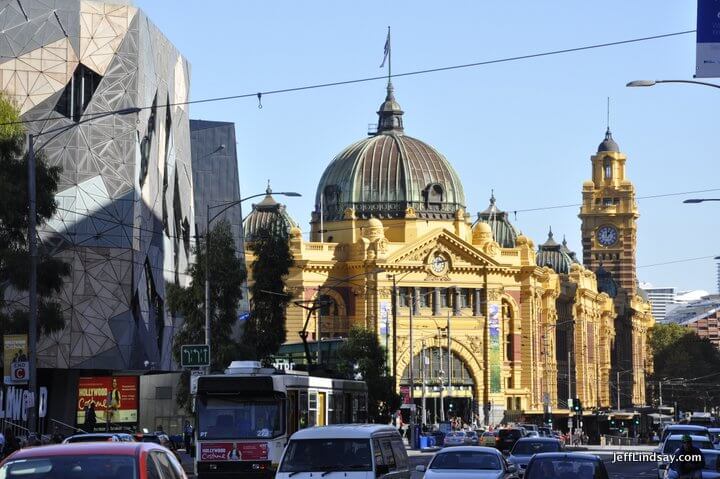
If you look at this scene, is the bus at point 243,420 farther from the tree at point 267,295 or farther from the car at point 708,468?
the tree at point 267,295

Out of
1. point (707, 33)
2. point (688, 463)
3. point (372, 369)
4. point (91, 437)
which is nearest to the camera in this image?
point (688, 463)

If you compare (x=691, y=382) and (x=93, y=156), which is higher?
(x=93, y=156)

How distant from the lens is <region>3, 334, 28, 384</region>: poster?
3838 cm

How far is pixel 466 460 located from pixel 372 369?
5863 centimetres

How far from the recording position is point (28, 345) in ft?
131

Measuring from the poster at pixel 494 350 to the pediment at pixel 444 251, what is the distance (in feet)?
12.9

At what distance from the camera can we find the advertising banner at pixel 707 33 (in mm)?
29734

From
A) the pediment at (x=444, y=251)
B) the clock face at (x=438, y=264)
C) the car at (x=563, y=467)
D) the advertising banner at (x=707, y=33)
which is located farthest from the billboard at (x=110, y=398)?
the clock face at (x=438, y=264)

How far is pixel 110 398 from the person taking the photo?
71062 mm

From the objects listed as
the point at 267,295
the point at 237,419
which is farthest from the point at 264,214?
the point at 237,419

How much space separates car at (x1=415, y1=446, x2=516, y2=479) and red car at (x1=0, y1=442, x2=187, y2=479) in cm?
1376

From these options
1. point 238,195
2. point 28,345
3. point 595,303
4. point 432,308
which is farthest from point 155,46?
point 595,303

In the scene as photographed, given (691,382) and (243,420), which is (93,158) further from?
(691,382)

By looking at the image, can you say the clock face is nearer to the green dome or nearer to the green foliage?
the green dome
